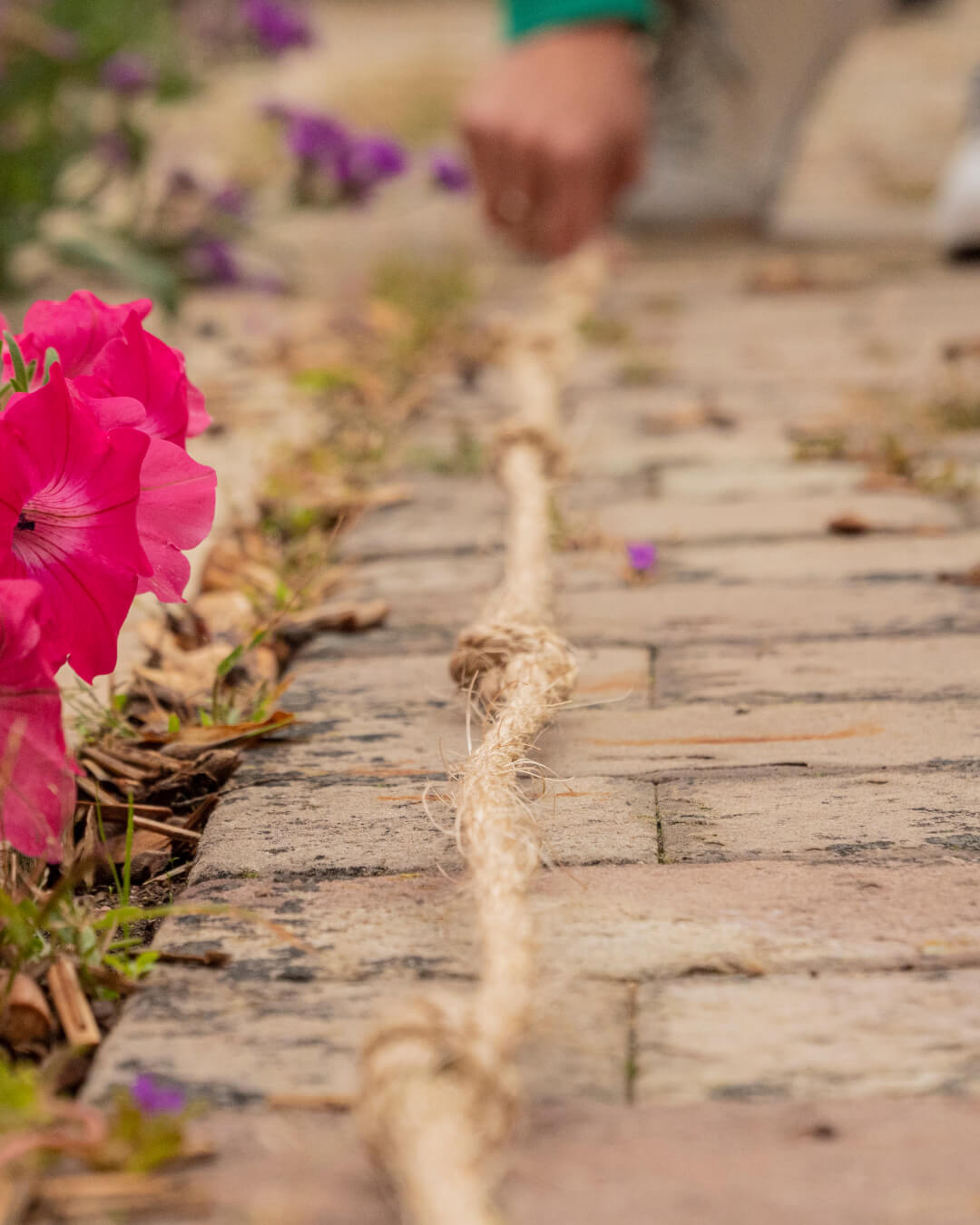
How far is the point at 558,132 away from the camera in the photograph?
3090 millimetres

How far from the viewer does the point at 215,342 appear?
9.11 ft

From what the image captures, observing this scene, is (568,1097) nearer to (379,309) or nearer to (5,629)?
(5,629)

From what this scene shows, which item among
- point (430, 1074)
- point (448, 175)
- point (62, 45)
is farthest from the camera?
point (448, 175)

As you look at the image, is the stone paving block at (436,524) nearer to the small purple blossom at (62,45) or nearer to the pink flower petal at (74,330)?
the pink flower petal at (74,330)

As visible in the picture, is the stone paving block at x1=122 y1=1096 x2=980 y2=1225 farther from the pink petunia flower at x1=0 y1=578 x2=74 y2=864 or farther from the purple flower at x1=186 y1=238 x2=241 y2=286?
the purple flower at x1=186 y1=238 x2=241 y2=286

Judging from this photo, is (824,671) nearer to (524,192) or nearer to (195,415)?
(195,415)

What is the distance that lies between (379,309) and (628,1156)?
2463 millimetres

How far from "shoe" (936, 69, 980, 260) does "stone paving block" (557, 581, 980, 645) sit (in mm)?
2105

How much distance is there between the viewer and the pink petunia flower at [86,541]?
0.84 metres

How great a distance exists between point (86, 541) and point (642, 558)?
2.38ft

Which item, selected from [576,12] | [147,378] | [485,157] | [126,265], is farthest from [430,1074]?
[576,12]

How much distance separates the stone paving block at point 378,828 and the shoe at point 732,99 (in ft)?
11.1

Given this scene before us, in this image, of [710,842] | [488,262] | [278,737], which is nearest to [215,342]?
[488,262]

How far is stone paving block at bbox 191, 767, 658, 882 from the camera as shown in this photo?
91 cm
